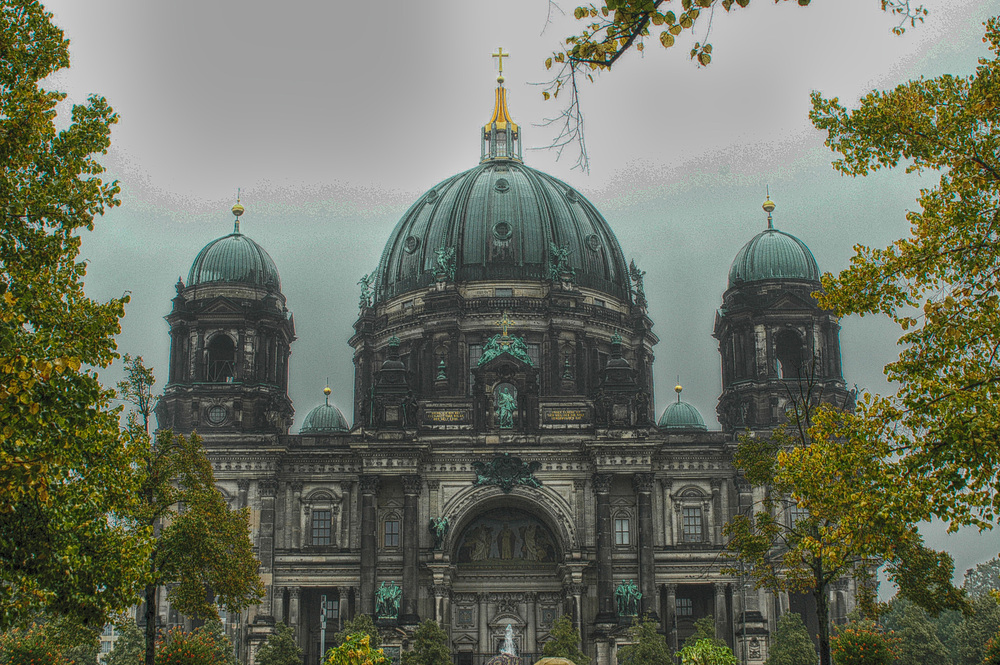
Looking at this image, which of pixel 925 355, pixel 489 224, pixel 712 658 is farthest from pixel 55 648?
pixel 489 224

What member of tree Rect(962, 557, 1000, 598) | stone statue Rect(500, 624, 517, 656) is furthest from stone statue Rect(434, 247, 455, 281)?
tree Rect(962, 557, 1000, 598)

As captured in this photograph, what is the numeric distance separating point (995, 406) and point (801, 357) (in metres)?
50.4

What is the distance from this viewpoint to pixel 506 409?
6384 centimetres

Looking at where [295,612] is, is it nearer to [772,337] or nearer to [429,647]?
[429,647]

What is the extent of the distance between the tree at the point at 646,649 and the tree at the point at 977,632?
17.4 m

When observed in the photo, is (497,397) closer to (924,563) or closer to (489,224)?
(489,224)

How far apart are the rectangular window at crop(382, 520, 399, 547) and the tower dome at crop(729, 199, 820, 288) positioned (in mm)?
25089

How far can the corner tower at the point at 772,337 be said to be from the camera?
67.4 metres

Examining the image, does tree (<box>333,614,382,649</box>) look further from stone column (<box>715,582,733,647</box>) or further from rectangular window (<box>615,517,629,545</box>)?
stone column (<box>715,582,733,647</box>)

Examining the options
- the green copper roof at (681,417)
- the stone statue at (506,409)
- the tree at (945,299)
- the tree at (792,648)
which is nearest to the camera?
the tree at (945,299)

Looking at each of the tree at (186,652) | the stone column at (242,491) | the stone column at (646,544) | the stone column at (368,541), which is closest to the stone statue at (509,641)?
the stone column at (646,544)

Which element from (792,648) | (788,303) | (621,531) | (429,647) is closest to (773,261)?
(788,303)

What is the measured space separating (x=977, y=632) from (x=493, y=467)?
26.7 m

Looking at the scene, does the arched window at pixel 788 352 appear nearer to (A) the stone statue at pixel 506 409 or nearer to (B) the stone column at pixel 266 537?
(A) the stone statue at pixel 506 409
